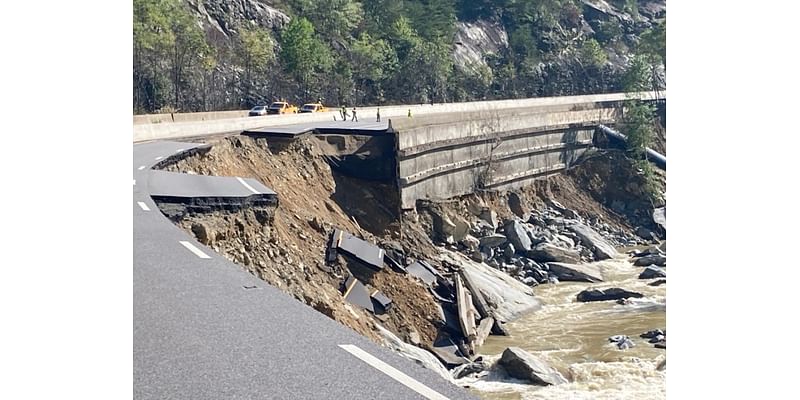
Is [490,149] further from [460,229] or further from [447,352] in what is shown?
[447,352]

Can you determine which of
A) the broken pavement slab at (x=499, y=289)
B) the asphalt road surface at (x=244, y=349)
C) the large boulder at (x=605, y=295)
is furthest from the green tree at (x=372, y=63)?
the asphalt road surface at (x=244, y=349)

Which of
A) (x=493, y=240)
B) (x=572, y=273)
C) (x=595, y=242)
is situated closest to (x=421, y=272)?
(x=572, y=273)

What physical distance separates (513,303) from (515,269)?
19.3 feet

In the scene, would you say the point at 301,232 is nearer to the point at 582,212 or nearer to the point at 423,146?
the point at 423,146

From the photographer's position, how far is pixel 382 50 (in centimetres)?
6806

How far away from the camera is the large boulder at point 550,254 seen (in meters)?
34.7

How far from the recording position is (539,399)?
16.0 meters

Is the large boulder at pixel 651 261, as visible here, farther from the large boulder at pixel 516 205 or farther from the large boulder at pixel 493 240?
the large boulder at pixel 493 240

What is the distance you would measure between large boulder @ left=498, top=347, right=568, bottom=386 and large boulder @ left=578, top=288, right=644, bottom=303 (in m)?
11.3

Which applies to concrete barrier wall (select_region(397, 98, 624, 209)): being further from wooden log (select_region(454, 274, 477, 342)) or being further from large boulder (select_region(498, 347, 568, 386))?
large boulder (select_region(498, 347, 568, 386))

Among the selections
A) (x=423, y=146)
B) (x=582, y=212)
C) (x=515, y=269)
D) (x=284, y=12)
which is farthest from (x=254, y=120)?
(x=284, y=12)

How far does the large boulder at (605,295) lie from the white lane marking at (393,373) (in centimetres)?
2459

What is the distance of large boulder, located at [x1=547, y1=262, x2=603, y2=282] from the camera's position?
32.2 meters
